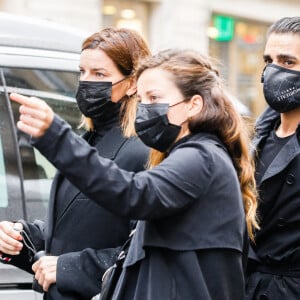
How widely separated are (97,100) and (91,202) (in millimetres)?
330

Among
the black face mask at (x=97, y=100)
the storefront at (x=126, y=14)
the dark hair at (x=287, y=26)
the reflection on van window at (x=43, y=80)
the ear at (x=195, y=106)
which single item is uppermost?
the dark hair at (x=287, y=26)

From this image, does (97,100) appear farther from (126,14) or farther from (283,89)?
(126,14)

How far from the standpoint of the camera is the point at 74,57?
12.3 ft

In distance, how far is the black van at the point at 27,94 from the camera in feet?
11.3

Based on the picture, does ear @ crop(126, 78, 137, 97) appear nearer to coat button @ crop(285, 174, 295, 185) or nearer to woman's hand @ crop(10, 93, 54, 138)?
coat button @ crop(285, 174, 295, 185)

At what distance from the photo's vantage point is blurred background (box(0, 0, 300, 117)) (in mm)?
13750

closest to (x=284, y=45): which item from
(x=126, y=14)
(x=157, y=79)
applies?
(x=157, y=79)

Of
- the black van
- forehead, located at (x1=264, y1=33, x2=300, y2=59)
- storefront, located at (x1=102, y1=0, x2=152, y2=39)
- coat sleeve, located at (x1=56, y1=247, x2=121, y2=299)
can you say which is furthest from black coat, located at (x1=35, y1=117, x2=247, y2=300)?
storefront, located at (x1=102, y1=0, x2=152, y2=39)

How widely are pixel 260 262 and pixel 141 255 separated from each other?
711 mm

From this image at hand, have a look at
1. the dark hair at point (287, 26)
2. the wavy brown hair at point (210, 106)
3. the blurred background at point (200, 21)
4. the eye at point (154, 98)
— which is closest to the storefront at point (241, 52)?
the blurred background at point (200, 21)

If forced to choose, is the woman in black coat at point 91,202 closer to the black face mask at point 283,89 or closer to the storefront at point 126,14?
the black face mask at point 283,89

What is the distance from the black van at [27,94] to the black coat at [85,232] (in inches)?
18.1

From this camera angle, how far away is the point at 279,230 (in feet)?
9.91

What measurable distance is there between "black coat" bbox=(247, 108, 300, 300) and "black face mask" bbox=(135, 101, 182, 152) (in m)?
0.60
